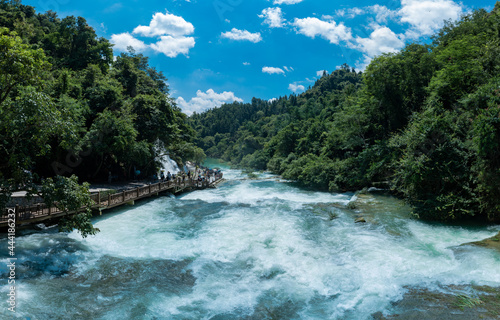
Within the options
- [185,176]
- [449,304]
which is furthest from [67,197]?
[185,176]

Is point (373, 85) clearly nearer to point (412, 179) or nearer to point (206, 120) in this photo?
point (412, 179)

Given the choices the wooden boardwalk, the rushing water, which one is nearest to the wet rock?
the rushing water

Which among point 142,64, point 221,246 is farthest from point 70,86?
point 142,64

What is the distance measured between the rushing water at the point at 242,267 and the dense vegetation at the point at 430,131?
224 centimetres

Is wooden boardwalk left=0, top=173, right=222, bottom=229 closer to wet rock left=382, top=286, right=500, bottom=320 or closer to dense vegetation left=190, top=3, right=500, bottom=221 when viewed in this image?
wet rock left=382, top=286, right=500, bottom=320

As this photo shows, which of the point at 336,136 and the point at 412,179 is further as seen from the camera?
the point at 336,136

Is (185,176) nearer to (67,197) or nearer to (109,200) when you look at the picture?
(109,200)

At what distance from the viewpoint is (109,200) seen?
17031mm

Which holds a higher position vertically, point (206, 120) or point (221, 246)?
point (206, 120)

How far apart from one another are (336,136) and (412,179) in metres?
18.6

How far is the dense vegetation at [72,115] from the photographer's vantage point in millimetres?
9383

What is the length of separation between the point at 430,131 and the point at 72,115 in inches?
937

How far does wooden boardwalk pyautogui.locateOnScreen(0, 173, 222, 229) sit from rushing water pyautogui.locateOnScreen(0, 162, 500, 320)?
2.89 feet

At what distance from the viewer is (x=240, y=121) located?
16688 centimetres
